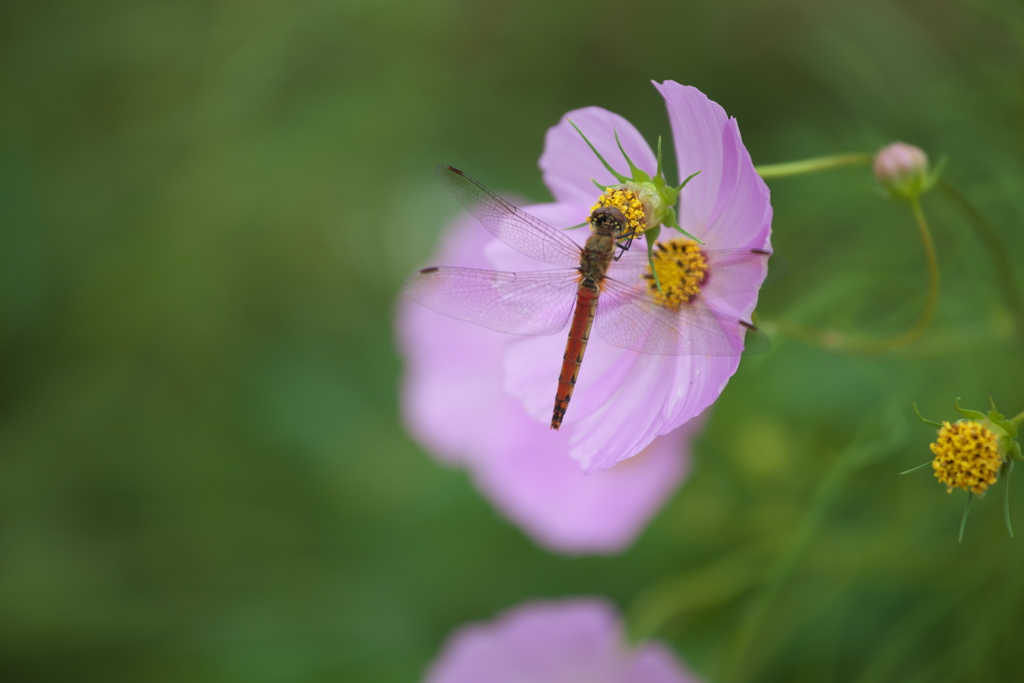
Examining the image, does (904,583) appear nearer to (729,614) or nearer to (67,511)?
(729,614)

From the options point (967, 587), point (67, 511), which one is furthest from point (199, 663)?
point (967, 587)

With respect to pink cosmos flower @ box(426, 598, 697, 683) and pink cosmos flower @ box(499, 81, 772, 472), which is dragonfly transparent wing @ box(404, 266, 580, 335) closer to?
pink cosmos flower @ box(499, 81, 772, 472)

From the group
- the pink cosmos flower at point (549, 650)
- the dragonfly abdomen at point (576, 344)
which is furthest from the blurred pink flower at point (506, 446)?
the dragonfly abdomen at point (576, 344)

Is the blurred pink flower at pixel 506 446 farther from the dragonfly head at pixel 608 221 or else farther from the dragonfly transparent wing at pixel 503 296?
the dragonfly head at pixel 608 221

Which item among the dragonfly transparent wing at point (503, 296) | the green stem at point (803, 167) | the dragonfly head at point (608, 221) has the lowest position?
the dragonfly transparent wing at point (503, 296)

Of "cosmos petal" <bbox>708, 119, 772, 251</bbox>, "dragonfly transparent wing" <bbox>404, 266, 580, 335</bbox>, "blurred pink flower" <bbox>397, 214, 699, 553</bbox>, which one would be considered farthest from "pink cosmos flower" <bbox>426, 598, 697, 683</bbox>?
"cosmos petal" <bbox>708, 119, 772, 251</bbox>

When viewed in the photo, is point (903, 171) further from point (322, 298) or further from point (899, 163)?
point (322, 298)
